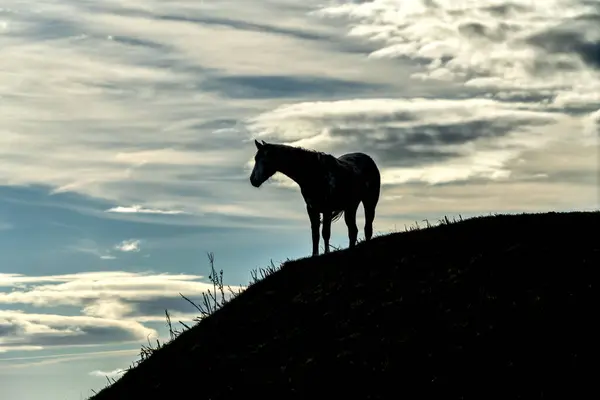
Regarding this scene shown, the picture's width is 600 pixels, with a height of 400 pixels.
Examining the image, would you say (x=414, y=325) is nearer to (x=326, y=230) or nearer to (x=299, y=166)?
(x=326, y=230)

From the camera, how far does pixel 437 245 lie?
24.1 metres

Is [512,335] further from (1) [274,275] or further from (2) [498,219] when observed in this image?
(1) [274,275]

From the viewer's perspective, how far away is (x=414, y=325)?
1980 cm

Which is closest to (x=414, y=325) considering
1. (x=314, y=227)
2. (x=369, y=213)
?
(x=314, y=227)

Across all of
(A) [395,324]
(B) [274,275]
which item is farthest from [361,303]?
(B) [274,275]

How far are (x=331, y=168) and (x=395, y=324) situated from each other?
8.53 meters

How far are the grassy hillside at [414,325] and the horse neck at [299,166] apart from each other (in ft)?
8.08

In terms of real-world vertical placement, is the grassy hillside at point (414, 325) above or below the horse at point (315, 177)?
below

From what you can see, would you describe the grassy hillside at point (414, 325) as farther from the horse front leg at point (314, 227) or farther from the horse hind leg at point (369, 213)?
the horse hind leg at point (369, 213)

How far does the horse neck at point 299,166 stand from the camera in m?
27.2

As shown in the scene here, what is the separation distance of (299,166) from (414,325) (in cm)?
868

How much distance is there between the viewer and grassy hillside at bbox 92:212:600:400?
57.0 ft

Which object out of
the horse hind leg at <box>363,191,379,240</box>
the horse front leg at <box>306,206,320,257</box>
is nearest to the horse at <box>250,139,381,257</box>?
the horse front leg at <box>306,206,320,257</box>

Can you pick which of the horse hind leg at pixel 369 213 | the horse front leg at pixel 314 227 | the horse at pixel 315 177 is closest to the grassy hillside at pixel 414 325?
the horse front leg at pixel 314 227
